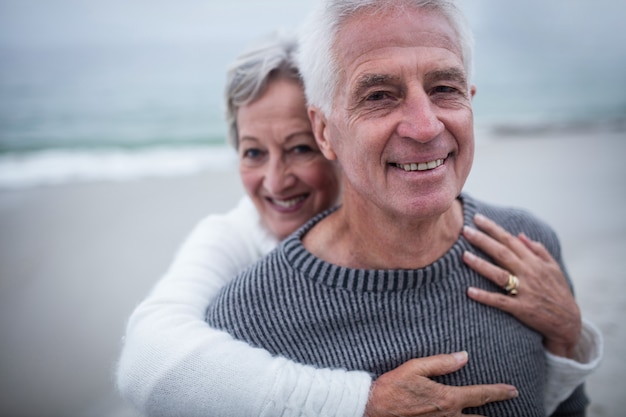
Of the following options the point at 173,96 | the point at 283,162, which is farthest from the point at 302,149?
the point at 173,96

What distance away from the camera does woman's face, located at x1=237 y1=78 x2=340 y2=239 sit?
2195mm

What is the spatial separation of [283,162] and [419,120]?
962 millimetres

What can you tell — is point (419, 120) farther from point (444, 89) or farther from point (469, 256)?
point (469, 256)

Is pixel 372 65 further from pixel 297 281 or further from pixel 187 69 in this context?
pixel 187 69

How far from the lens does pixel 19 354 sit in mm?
3771

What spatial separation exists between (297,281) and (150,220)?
4752 mm

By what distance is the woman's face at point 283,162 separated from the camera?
2.20 m

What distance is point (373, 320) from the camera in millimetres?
1695

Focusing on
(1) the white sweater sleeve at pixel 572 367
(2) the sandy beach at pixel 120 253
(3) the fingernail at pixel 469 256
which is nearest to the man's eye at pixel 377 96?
(3) the fingernail at pixel 469 256

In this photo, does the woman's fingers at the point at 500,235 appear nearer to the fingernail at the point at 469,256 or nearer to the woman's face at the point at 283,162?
the fingernail at the point at 469,256

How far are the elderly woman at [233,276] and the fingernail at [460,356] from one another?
20 cm

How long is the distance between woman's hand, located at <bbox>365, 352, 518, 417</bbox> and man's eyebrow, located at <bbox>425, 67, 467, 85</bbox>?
0.92m

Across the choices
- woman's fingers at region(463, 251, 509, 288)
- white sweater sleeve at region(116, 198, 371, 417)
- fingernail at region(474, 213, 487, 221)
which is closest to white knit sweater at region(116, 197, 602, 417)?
white sweater sleeve at region(116, 198, 371, 417)

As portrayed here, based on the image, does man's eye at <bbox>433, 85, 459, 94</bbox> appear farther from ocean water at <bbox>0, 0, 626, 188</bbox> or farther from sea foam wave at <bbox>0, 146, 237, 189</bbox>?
ocean water at <bbox>0, 0, 626, 188</bbox>
